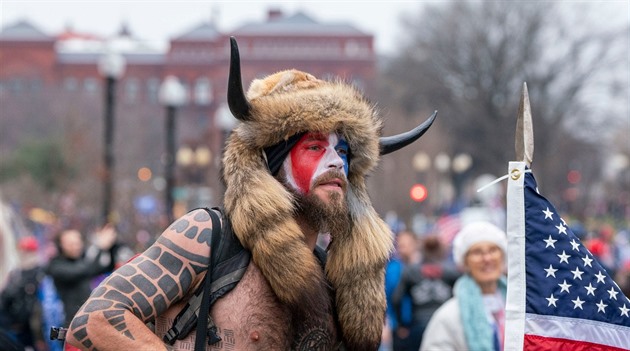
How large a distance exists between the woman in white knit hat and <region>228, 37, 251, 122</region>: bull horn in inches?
112

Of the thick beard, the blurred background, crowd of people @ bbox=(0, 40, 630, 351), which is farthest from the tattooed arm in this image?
the blurred background

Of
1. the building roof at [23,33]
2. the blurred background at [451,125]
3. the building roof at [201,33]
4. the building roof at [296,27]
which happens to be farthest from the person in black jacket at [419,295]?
the building roof at [23,33]

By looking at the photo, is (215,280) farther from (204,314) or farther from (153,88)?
(153,88)

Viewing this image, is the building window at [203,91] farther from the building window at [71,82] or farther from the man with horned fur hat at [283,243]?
the man with horned fur hat at [283,243]

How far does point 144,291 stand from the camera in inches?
143

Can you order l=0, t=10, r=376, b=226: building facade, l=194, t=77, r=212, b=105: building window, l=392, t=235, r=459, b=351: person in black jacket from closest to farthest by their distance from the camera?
l=392, t=235, r=459, b=351: person in black jacket
l=0, t=10, r=376, b=226: building facade
l=194, t=77, r=212, b=105: building window

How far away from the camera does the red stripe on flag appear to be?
4113mm

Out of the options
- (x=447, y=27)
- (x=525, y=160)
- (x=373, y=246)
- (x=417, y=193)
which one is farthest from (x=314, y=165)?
(x=447, y=27)

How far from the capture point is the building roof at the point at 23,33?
103m

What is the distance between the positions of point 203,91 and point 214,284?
9534 centimetres

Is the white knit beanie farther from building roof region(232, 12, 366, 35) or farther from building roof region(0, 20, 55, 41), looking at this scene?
building roof region(0, 20, 55, 41)

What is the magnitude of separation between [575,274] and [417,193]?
15.8 meters

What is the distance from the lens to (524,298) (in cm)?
414

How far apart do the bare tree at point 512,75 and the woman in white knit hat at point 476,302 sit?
46.9 meters
